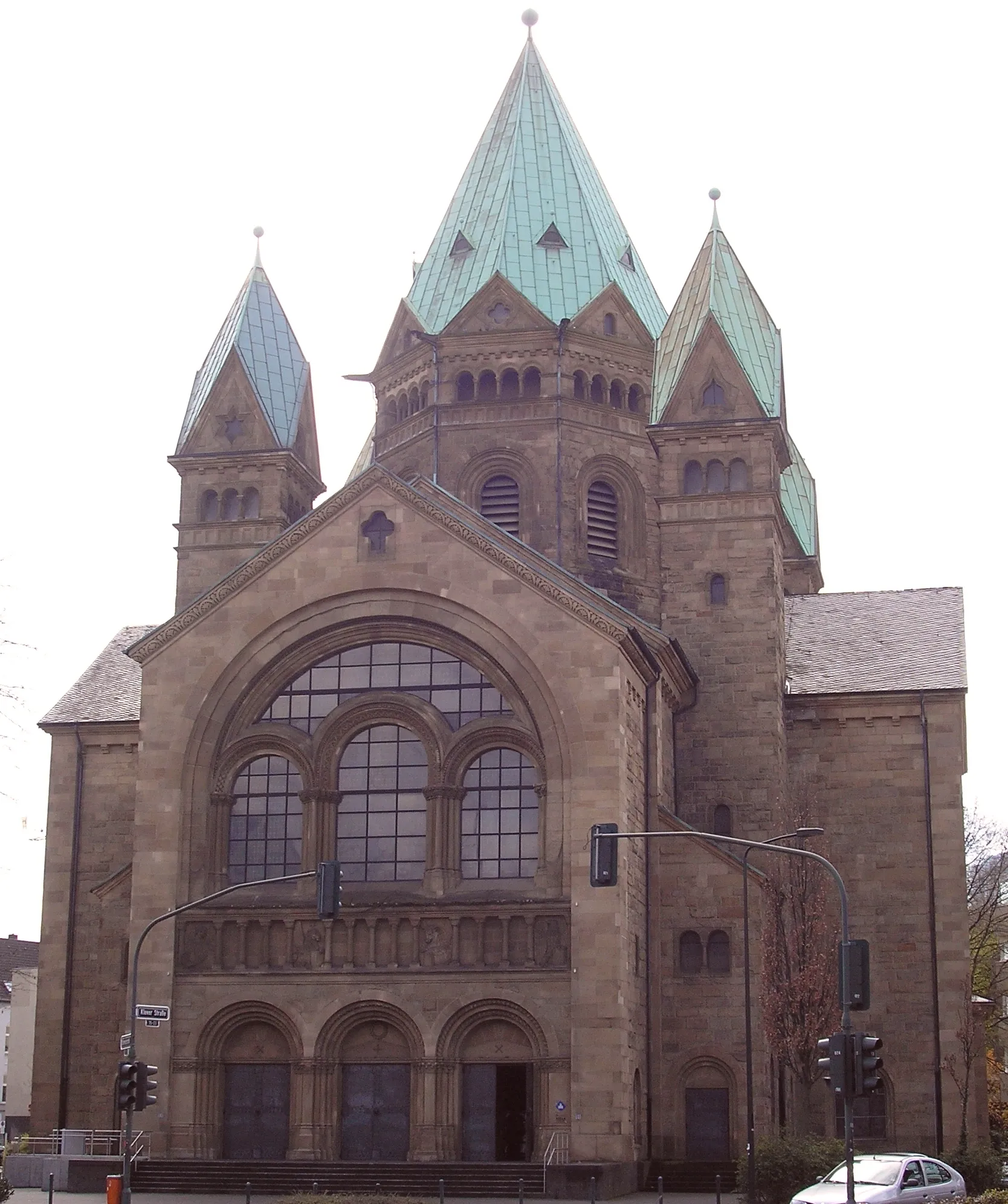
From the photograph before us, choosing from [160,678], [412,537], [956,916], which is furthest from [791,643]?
[160,678]

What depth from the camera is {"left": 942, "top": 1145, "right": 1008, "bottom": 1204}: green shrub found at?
122 ft

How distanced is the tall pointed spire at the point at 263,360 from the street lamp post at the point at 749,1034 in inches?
757

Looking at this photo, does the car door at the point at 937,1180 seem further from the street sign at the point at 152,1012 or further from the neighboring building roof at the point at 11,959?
the neighboring building roof at the point at 11,959

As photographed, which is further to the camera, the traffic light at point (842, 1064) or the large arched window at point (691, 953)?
the large arched window at point (691, 953)

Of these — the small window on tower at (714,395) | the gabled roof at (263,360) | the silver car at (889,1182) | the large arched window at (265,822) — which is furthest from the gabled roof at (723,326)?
the silver car at (889,1182)

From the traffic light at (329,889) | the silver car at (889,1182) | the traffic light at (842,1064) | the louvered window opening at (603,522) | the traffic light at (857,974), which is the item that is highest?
Answer: the louvered window opening at (603,522)

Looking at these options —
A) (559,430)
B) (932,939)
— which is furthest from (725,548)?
(932,939)

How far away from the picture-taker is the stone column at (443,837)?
44219mm

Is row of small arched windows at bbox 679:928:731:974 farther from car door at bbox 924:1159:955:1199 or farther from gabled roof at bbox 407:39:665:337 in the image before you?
gabled roof at bbox 407:39:665:337

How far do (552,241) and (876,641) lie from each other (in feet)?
52.2

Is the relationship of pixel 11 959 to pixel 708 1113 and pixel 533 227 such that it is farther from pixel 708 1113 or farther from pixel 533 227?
pixel 708 1113

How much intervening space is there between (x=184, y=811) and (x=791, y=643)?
766 inches

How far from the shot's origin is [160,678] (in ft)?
154

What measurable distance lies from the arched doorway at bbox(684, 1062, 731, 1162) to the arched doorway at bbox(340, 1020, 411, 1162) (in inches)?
271
